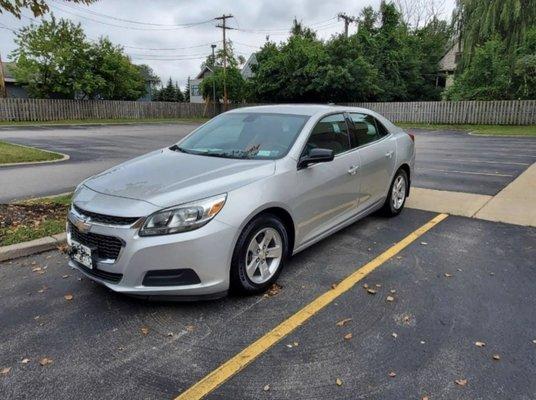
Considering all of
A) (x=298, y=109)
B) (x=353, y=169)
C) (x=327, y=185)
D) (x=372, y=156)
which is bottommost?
(x=327, y=185)

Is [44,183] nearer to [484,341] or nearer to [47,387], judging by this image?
[47,387]

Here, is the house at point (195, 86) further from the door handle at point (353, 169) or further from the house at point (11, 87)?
the door handle at point (353, 169)

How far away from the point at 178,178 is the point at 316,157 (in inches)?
50.8

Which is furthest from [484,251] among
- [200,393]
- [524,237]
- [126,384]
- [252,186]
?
[126,384]

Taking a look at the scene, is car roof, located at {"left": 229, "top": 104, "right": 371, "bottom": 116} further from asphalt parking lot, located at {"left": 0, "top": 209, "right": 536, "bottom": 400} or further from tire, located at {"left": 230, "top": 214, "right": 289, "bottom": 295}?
asphalt parking lot, located at {"left": 0, "top": 209, "right": 536, "bottom": 400}

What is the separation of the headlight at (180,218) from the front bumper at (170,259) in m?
0.04

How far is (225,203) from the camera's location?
3.38 metres

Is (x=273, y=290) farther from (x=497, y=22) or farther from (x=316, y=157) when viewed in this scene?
(x=497, y=22)

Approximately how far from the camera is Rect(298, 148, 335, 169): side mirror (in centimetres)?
407

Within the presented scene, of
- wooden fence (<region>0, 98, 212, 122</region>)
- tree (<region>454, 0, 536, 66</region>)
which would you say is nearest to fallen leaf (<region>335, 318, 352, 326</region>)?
tree (<region>454, 0, 536, 66</region>)

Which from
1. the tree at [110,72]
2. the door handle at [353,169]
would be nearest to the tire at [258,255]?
the door handle at [353,169]

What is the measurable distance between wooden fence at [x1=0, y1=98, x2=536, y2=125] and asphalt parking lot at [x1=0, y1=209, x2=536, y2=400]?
25743 mm

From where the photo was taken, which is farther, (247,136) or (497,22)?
(497,22)

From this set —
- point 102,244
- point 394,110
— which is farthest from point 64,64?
point 102,244
